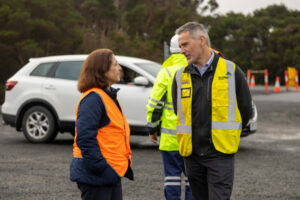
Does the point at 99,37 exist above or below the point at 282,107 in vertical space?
above

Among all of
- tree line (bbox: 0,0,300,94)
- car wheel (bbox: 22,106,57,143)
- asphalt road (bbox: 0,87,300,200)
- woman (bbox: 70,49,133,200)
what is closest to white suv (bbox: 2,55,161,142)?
car wheel (bbox: 22,106,57,143)

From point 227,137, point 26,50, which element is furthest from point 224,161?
point 26,50

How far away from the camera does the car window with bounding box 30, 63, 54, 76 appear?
1159cm

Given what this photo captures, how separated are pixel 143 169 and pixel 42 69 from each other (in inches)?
157

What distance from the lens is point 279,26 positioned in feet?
170

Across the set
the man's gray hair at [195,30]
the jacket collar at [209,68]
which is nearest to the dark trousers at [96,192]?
the jacket collar at [209,68]

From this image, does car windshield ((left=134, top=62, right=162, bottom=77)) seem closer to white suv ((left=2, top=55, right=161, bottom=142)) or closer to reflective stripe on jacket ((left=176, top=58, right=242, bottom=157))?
white suv ((left=2, top=55, right=161, bottom=142))

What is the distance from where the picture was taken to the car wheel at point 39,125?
11.3m

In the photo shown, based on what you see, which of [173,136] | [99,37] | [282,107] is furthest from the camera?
[99,37]

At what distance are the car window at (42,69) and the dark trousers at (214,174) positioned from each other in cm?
771

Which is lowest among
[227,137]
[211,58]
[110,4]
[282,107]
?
[282,107]

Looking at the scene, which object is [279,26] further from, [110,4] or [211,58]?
[211,58]

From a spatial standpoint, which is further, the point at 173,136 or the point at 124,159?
the point at 173,136

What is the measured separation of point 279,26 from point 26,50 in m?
33.1
